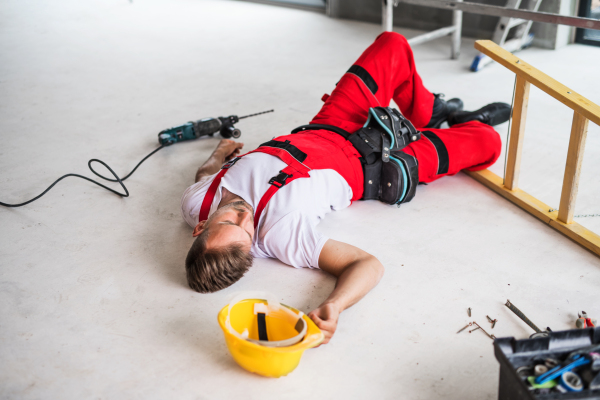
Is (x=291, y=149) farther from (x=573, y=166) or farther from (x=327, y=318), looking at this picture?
(x=573, y=166)

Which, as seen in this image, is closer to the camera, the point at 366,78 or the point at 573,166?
the point at 573,166

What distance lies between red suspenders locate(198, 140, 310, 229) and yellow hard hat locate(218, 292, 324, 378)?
0.43 m

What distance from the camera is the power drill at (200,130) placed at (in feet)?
9.86

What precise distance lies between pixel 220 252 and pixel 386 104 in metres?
1.24

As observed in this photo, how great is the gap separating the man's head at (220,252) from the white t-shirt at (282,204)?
4.3 inches

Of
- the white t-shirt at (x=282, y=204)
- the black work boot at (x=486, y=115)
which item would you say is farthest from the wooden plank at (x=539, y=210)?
the white t-shirt at (x=282, y=204)

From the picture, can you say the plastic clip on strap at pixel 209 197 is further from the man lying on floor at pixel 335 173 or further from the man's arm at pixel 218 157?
the man's arm at pixel 218 157

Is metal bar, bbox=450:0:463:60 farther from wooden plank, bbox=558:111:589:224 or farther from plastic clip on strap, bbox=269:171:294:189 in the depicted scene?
plastic clip on strap, bbox=269:171:294:189

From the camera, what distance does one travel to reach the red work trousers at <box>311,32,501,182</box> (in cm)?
238

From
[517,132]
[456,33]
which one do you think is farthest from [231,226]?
[456,33]

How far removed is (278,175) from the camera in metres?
1.98

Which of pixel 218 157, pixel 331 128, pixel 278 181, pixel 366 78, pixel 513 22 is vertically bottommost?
pixel 218 157

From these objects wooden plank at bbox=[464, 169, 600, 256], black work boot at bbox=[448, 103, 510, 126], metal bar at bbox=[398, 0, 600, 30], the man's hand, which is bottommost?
the man's hand

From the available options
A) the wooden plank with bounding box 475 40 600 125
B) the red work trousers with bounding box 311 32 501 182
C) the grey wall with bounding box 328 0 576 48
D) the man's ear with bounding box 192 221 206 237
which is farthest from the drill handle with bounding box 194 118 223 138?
the grey wall with bounding box 328 0 576 48
